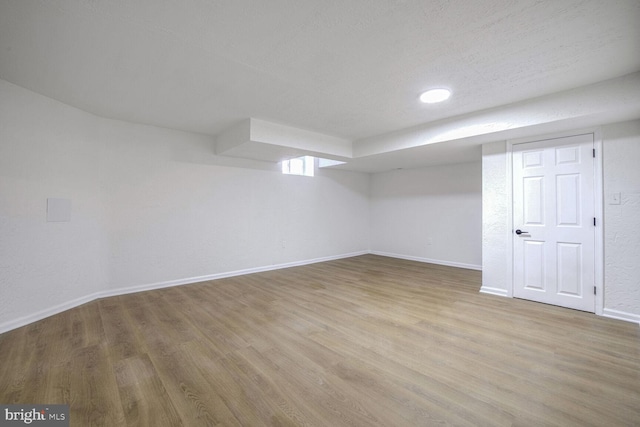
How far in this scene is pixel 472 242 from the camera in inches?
211

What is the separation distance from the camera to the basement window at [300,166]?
5711 mm

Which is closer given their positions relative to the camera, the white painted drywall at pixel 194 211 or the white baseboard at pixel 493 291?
the white baseboard at pixel 493 291

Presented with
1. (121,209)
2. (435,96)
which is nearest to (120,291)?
(121,209)

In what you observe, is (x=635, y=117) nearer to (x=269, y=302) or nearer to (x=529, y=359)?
(x=529, y=359)

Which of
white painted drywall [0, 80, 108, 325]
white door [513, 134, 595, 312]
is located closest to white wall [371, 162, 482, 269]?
white door [513, 134, 595, 312]

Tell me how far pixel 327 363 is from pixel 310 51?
2509 mm

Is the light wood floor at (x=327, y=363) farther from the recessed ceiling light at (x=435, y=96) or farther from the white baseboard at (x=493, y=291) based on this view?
the recessed ceiling light at (x=435, y=96)

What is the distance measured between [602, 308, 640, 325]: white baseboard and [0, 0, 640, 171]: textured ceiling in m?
2.50

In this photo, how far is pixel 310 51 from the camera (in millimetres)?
2084

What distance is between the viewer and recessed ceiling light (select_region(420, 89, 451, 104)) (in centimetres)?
277

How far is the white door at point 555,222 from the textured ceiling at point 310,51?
91 cm

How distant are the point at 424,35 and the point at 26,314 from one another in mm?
4659

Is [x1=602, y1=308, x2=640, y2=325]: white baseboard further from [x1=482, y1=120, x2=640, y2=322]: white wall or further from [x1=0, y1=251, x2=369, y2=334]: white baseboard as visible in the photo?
[x1=0, y1=251, x2=369, y2=334]: white baseboard

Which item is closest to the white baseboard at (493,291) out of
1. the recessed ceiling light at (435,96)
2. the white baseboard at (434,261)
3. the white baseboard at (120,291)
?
the white baseboard at (434,261)
